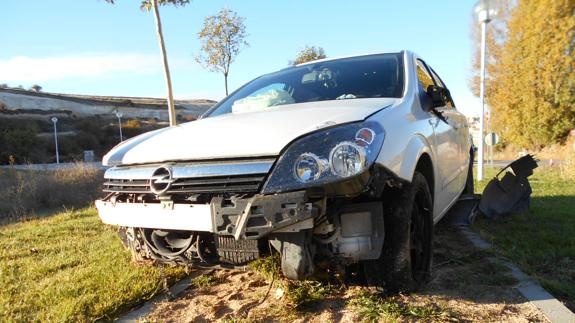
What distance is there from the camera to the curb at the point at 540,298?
2.60 meters

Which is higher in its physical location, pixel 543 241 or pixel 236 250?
pixel 236 250

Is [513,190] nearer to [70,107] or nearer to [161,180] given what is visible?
[161,180]

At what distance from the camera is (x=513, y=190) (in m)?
5.78

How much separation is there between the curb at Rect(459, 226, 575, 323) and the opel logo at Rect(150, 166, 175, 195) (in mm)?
2229

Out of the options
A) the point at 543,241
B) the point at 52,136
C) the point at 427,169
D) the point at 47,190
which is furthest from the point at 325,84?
the point at 52,136

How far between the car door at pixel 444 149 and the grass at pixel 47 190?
31.0ft

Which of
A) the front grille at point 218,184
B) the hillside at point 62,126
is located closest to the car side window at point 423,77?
the front grille at point 218,184

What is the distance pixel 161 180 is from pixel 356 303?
1338 millimetres

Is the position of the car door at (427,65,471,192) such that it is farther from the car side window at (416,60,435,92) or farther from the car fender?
the car fender

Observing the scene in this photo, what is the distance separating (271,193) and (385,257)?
84 centimetres

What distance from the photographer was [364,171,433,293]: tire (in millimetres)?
2576

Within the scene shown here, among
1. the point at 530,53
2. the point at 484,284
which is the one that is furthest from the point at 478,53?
the point at 484,284

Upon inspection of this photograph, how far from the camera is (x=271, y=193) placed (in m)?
2.22

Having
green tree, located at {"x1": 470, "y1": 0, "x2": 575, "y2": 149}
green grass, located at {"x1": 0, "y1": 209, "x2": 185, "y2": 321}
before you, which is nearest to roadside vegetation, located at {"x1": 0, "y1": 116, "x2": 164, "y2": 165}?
green grass, located at {"x1": 0, "y1": 209, "x2": 185, "y2": 321}
